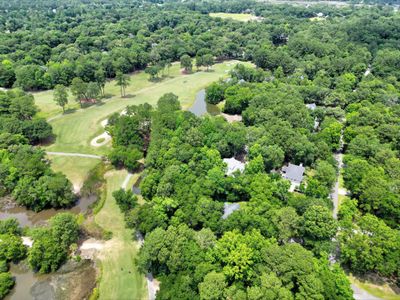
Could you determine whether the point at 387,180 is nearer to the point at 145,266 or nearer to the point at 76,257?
the point at 145,266

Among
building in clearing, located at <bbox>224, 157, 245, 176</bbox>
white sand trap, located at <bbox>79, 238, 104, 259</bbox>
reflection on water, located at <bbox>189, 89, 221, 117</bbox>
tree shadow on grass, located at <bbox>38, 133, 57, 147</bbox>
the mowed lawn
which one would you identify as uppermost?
building in clearing, located at <bbox>224, 157, 245, 176</bbox>

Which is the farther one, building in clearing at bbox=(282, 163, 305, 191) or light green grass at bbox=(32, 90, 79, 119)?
light green grass at bbox=(32, 90, 79, 119)

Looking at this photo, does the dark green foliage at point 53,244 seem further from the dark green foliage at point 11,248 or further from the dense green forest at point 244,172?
the dark green foliage at point 11,248

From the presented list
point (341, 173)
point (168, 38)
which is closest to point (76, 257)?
point (341, 173)

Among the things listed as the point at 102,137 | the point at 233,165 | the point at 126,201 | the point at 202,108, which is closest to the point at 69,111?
the point at 102,137

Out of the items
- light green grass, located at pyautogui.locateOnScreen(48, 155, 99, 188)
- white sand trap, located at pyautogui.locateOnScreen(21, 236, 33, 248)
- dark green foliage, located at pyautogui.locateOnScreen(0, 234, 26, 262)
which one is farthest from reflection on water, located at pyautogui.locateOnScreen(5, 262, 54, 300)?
light green grass, located at pyautogui.locateOnScreen(48, 155, 99, 188)

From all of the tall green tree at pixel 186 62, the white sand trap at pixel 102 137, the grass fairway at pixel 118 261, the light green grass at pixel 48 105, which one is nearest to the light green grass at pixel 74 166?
the white sand trap at pixel 102 137

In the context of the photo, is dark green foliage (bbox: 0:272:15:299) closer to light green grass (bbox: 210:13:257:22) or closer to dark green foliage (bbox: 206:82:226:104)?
dark green foliage (bbox: 206:82:226:104)
